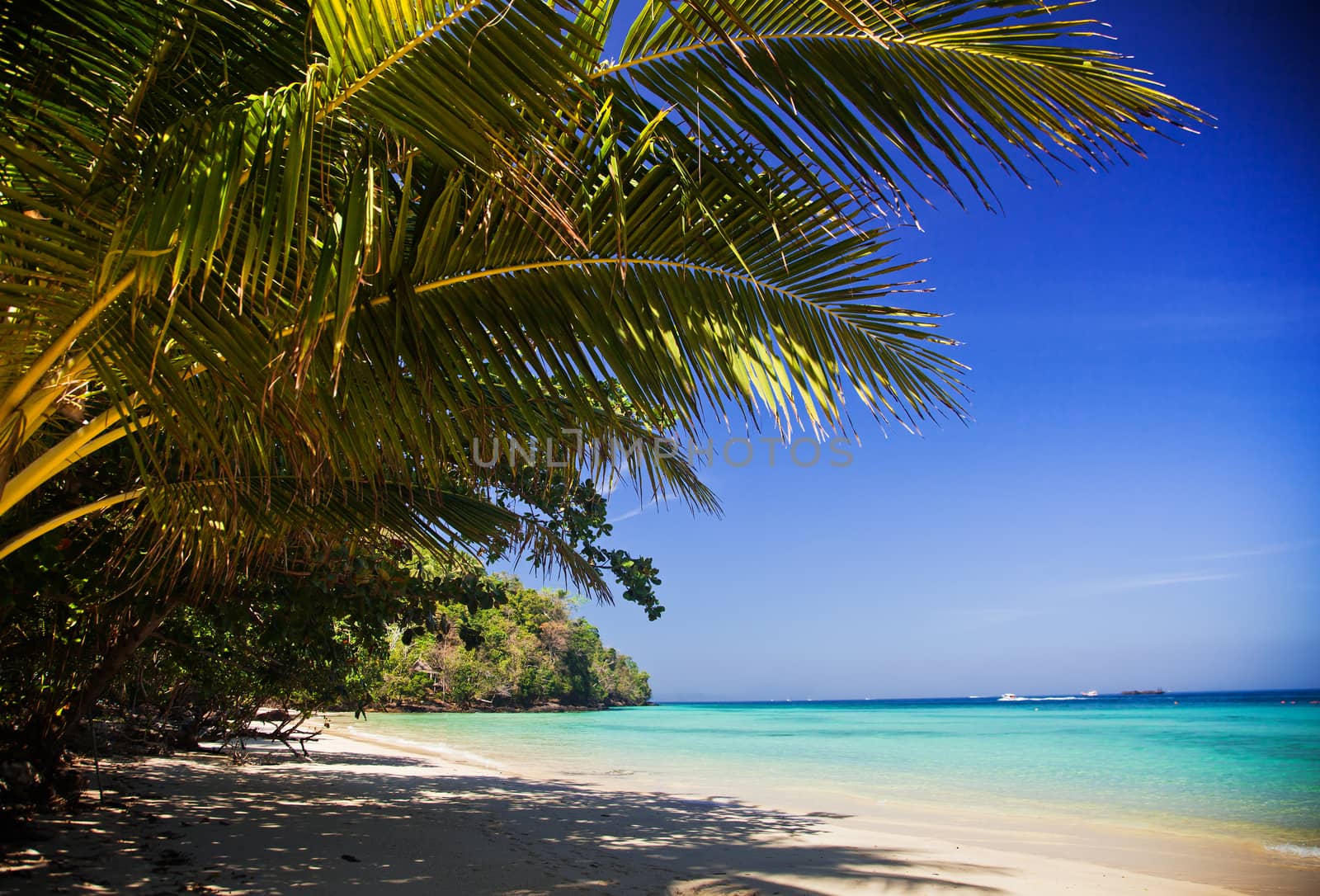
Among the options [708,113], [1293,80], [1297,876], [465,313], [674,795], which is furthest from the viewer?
[674,795]

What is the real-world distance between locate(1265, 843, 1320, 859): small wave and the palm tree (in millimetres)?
8202

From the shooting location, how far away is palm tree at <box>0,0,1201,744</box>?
1.46 m

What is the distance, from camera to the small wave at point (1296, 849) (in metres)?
7.49

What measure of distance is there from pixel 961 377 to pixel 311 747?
14688mm

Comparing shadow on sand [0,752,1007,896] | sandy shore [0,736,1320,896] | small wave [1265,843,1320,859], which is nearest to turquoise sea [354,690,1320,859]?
small wave [1265,843,1320,859]

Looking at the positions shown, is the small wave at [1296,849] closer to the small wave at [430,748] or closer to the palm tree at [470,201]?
the palm tree at [470,201]

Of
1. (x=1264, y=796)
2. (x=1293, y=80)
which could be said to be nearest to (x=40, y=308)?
(x=1293, y=80)

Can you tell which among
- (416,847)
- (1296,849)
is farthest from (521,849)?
(1296,849)

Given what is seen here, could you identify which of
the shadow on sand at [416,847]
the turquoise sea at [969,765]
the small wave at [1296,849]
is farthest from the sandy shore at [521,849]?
the turquoise sea at [969,765]

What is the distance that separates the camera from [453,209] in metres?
1.89

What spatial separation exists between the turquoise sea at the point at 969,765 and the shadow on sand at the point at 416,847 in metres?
3.58

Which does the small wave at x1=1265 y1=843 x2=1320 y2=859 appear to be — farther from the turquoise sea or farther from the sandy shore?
the sandy shore

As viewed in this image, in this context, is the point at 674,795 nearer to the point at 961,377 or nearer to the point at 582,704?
the point at 961,377

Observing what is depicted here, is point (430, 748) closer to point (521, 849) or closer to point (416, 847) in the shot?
point (521, 849)
